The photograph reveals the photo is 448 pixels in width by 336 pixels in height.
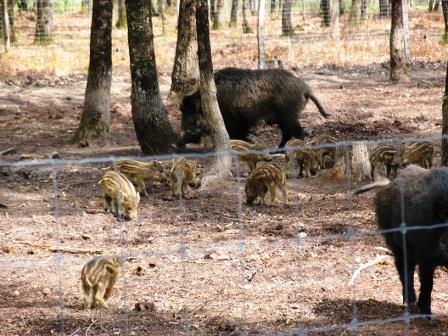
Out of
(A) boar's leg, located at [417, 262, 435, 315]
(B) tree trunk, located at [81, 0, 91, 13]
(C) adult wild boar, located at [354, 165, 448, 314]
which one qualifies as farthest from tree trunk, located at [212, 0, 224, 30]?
(A) boar's leg, located at [417, 262, 435, 315]

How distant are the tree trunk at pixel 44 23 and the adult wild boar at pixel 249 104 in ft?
44.9

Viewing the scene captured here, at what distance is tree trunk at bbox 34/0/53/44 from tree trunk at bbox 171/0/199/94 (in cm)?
1061

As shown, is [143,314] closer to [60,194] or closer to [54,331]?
[54,331]

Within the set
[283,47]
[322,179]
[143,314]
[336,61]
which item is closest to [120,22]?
[283,47]

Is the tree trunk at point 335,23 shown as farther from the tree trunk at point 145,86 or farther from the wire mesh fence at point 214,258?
the wire mesh fence at point 214,258

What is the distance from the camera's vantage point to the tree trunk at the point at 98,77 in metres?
12.2

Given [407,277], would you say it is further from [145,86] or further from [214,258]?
[145,86]

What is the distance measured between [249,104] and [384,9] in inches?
1007

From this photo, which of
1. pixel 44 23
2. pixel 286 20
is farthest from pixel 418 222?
pixel 286 20

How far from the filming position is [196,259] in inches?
290

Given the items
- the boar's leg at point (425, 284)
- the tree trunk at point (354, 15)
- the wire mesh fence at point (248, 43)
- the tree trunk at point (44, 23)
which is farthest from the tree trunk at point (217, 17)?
the boar's leg at point (425, 284)

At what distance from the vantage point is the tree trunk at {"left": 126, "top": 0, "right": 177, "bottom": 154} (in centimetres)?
1112

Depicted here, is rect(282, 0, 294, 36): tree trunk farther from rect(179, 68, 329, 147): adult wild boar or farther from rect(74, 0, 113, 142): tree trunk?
rect(74, 0, 113, 142): tree trunk

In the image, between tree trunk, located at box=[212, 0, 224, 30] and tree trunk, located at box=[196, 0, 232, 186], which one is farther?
tree trunk, located at box=[212, 0, 224, 30]
